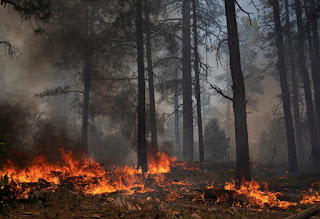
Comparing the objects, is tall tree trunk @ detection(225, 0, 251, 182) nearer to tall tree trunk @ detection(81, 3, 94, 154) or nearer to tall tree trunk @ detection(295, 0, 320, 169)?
tall tree trunk @ detection(295, 0, 320, 169)

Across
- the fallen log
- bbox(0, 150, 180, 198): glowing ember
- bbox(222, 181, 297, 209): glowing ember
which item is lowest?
bbox(222, 181, 297, 209): glowing ember

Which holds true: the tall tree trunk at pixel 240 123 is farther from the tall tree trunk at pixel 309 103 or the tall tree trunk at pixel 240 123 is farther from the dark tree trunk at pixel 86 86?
the dark tree trunk at pixel 86 86

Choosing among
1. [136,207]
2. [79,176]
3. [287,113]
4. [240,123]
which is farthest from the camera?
[287,113]

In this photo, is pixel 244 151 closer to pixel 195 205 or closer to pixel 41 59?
pixel 195 205

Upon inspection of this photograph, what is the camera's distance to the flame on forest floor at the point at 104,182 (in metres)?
7.43

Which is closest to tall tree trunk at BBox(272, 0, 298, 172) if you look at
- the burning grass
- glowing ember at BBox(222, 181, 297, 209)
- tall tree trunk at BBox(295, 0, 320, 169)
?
tall tree trunk at BBox(295, 0, 320, 169)

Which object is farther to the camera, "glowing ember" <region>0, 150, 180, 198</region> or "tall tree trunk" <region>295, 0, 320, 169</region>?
"tall tree trunk" <region>295, 0, 320, 169</region>

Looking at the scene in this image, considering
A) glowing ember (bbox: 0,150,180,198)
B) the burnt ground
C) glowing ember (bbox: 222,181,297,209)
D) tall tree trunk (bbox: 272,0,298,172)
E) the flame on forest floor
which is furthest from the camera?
tall tree trunk (bbox: 272,0,298,172)

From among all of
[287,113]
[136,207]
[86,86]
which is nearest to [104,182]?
[136,207]

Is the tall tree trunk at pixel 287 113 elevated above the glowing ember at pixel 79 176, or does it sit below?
above

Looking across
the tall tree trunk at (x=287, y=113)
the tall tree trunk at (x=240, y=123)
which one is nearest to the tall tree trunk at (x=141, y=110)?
the tall tree trunk at (x=240, y=123)

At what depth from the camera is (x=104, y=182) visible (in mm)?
9320

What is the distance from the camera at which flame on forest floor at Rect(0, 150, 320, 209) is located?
7.43 meters

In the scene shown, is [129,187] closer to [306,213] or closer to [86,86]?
[306,213]
